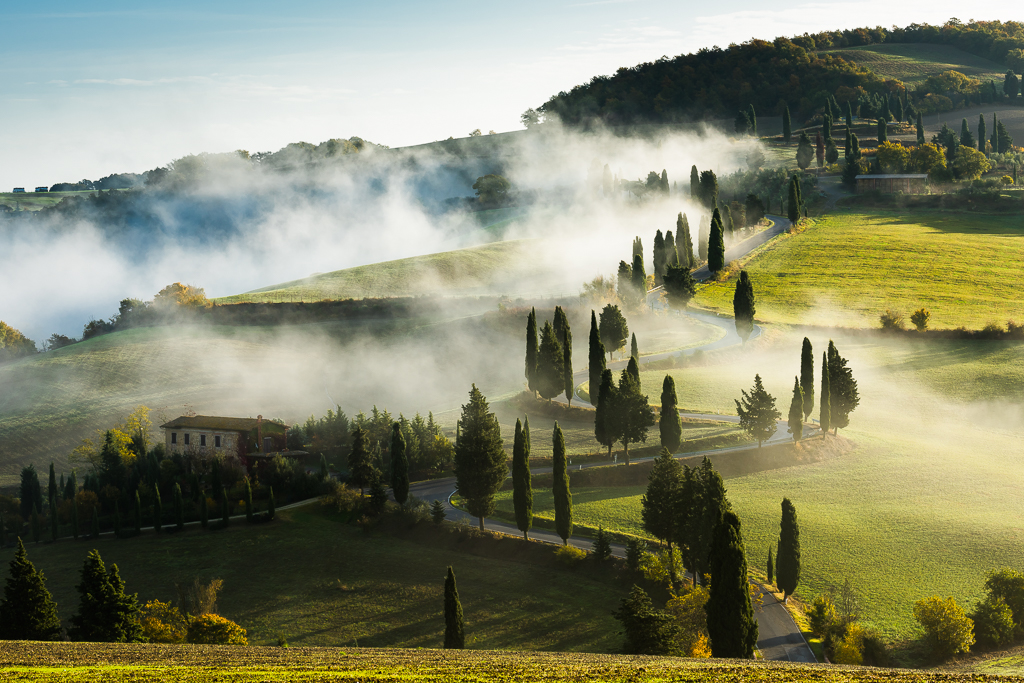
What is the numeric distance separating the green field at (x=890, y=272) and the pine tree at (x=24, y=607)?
81338 millimetres

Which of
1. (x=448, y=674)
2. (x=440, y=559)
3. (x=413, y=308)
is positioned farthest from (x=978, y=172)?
(x=448, y=674)

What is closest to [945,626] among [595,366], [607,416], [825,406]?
[825,406]

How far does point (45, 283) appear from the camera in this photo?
163m

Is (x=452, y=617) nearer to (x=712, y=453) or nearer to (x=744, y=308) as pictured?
(x=712, y=453)

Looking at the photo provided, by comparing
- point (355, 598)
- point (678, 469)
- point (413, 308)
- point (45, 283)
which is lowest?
point (355, 598)

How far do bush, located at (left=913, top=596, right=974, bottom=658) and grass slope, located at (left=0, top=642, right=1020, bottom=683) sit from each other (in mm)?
12382

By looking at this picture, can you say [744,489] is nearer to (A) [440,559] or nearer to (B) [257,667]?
(A) [440,559]

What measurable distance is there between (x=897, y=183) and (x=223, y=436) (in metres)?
128

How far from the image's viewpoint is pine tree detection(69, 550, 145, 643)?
3644cm

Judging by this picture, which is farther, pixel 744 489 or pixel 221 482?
pixel 221 482

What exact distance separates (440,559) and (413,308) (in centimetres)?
6321

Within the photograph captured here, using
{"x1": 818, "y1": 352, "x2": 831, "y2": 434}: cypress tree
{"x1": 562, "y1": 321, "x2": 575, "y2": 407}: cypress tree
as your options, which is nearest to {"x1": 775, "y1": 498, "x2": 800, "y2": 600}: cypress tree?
{"x1": 818, "y1": 352, "x2": 831, "y2": 434}: cypress tree

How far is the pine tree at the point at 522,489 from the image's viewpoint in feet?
162

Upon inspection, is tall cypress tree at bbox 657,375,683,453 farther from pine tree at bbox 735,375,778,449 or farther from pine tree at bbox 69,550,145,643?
pine tree at bbox 69,550,145,643
